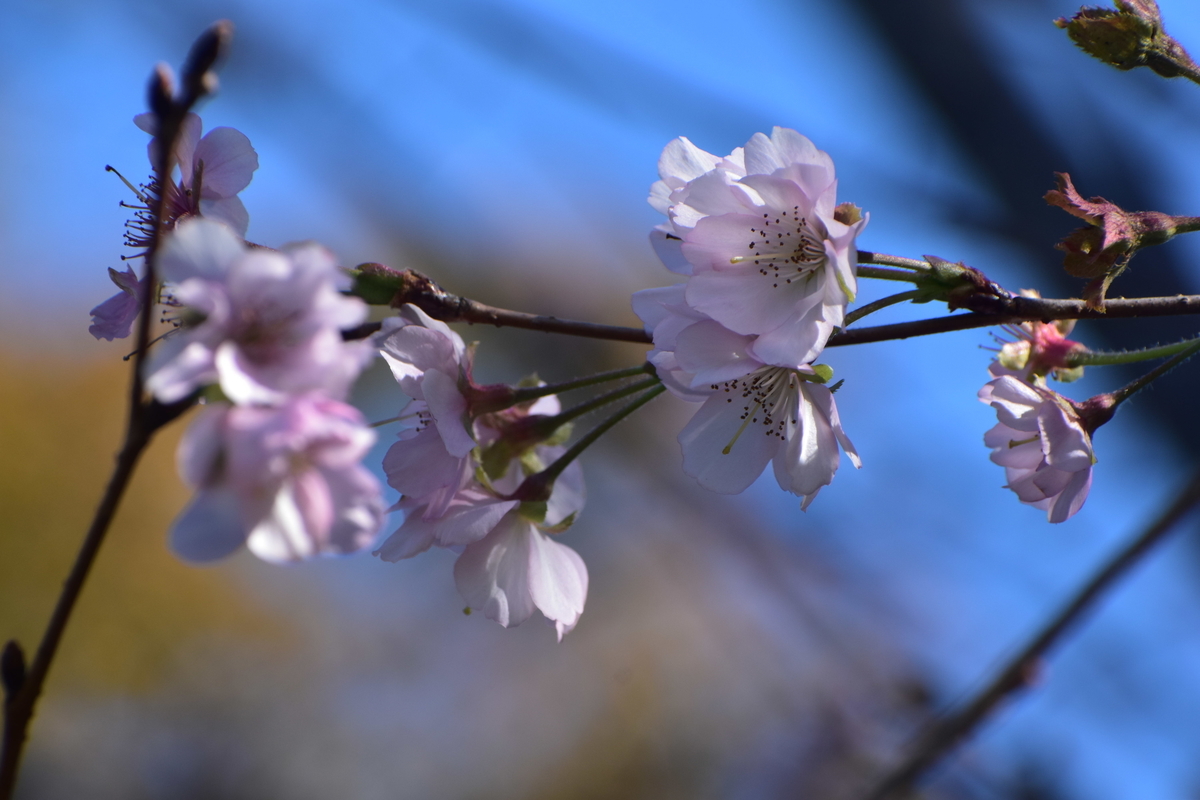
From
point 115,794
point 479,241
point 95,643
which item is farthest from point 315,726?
point 479,241

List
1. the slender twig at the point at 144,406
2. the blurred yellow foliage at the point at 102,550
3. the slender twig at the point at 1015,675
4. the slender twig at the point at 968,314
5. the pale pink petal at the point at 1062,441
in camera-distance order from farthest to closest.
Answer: the blurred yellow foliage at the point at 102,550 → the slender twig at the point at 1015,675 → the pale pink petal at the point at 1062,441 → the slender twig at the point at 968,314 → the slender twig at the point at 144,406

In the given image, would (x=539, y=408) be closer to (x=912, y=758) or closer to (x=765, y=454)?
(x=765, y=454)

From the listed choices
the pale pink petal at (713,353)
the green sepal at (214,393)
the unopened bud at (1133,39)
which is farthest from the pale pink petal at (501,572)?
the unopened bud at (1133,39)

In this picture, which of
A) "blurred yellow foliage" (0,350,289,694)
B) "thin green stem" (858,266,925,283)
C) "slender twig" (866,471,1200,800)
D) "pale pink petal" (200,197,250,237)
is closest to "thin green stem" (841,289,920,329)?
"thin green stem" (858,266,925,283)

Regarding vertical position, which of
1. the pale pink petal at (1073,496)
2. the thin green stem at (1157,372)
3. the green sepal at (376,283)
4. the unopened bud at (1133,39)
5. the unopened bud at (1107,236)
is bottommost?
the green sepal at (376,283)

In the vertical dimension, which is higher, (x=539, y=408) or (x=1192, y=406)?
(x=539, y=408)

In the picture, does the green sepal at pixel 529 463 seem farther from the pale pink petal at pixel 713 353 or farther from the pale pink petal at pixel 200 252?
the pale pink petal at pixel 200 252
